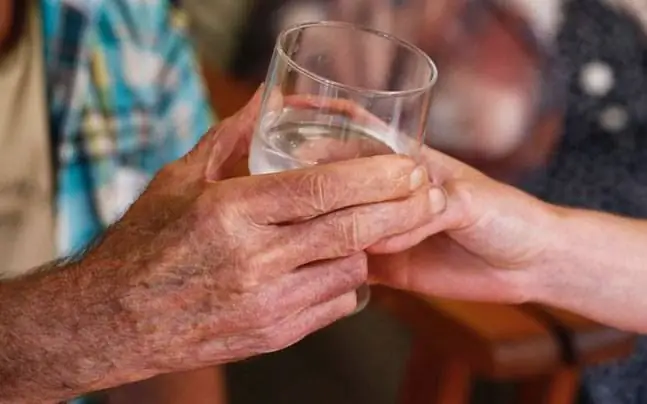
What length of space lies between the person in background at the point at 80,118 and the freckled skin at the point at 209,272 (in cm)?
30

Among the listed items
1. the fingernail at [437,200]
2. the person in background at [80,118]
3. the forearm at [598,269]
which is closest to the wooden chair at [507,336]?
the forearm at [598,269]

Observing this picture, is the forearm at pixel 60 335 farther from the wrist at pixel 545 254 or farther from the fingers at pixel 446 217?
the wrist at pixel 545 254

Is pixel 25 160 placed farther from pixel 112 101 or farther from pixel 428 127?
pixel 428 127

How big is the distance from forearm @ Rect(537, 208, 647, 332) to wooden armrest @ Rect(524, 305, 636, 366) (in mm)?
146

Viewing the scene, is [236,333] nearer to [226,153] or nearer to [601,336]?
[226,153]

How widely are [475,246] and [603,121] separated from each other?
102 cm

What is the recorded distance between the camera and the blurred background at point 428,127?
1153mm

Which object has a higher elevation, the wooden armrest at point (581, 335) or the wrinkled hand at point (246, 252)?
the wrinkled hand at point (246, 252)

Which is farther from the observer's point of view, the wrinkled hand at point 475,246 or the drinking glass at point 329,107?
the wrinkled hand at point 475,246

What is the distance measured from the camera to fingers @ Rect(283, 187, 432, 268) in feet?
2.33

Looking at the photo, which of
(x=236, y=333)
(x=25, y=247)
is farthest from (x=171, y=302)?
(x=25, y=247)

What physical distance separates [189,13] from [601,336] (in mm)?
1063

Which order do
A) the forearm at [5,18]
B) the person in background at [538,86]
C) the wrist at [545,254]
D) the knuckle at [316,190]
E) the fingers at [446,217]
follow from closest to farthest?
the knuckle at [316,190], the fingers at [446,217], the wrist at [545,254], the forearm at [5,18], the person in background at [538,86]

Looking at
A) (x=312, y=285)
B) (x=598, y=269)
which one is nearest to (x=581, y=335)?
(x=598, y=269)
